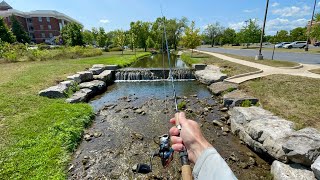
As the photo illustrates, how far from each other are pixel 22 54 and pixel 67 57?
5.27 metres

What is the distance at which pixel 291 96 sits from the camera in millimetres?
8867

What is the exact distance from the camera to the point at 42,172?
15.3 feet

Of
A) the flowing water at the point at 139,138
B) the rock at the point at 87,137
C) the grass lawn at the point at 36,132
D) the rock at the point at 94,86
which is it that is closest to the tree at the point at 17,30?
the rock at the point at 94,86

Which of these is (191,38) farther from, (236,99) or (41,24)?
(41,24)

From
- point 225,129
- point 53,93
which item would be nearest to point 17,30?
point 53,93

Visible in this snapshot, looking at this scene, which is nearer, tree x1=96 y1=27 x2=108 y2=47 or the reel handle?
the reel handle

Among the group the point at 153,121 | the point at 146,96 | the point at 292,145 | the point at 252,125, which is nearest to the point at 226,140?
the point at 252,125

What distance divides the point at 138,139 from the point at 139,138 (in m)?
0.06

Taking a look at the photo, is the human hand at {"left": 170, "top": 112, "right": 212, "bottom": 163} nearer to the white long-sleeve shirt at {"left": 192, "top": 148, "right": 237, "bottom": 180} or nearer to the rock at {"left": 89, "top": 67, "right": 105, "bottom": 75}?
the white long-sleeve shirt at {"left": 192, "top": 148, "right": 237, "bottom": 180}

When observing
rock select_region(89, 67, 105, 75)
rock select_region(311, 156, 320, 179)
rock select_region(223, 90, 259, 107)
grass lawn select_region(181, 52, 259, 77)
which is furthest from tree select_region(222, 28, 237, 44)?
rock select_region(311, 156, 320, 179)

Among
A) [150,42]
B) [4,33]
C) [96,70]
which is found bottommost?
[96,70]

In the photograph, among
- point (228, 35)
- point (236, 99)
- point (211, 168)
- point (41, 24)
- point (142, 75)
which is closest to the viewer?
point (211, 168)

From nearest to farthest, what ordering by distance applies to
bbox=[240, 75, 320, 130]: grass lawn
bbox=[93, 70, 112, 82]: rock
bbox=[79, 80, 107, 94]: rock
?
bbox=[240, 75, 320, 130]: grass lawn, bbox=[79, 80, 107, 94]: rock, bbox=[93, 70, 112, 82]: rock

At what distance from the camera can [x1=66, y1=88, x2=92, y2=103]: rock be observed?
31.8 ft
